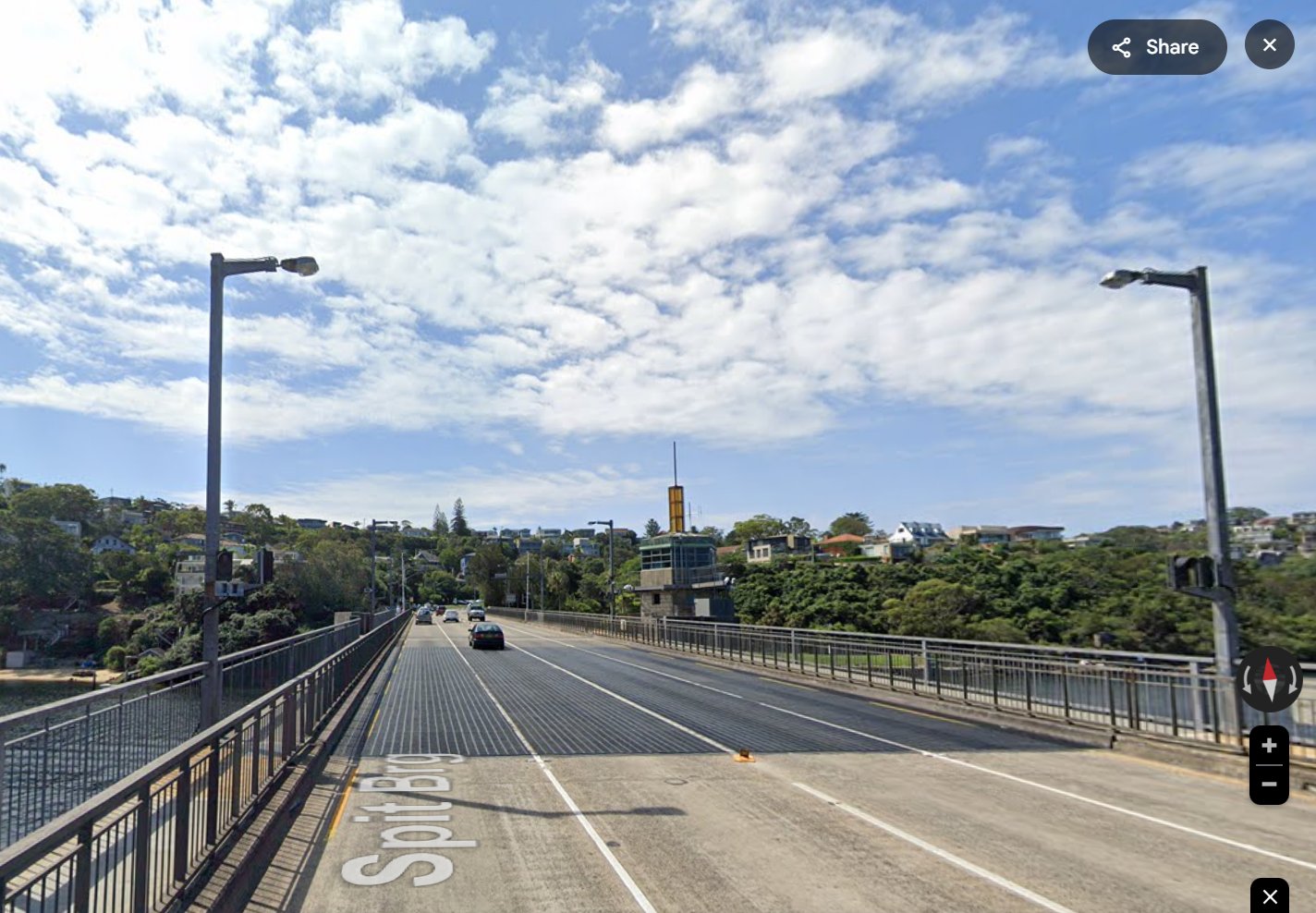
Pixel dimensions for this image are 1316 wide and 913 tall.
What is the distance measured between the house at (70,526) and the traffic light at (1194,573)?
9274cm

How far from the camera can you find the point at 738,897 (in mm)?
7621

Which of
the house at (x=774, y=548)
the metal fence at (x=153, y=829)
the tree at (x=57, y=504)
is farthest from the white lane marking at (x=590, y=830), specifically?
the house at (x=774, y=548)

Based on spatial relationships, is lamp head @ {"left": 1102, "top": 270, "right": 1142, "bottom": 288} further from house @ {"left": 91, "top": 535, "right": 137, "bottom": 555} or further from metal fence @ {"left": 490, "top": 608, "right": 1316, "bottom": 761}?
house @ {"left": 91, "top": 535, "right": 137, "bottom": 555}

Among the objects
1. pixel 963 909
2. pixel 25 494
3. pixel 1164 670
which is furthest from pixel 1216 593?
pixel 25 494

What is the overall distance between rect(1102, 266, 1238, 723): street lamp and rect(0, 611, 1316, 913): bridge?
0.97 metres

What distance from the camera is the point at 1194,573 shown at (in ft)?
44.7

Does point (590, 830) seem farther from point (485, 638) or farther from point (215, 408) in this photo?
point (485, 638)

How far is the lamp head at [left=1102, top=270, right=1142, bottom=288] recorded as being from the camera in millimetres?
14477

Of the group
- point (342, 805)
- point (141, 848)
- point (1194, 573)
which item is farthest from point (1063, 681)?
point (141, 848)

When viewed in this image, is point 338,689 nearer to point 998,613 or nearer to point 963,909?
point 963,909

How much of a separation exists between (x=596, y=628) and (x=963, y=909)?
5817cm

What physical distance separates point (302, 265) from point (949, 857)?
11963 millimetres

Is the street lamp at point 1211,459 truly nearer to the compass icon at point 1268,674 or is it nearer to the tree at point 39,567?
the compass icon at point 1268,674

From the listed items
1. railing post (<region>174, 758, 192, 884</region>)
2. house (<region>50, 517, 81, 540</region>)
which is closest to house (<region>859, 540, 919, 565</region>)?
house (<region>50, 517, 81, 540</region>)
